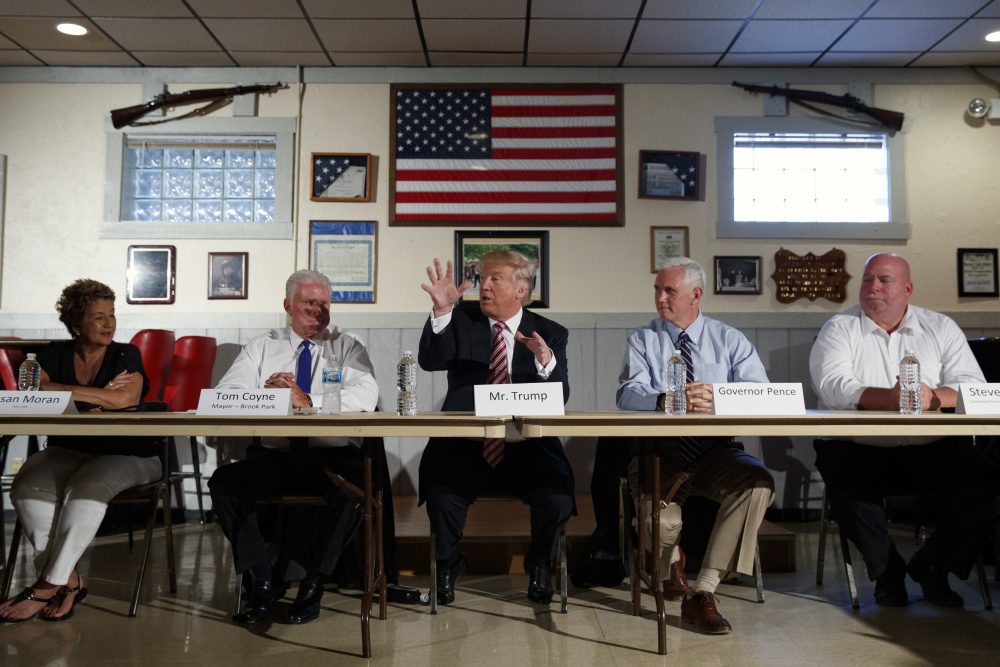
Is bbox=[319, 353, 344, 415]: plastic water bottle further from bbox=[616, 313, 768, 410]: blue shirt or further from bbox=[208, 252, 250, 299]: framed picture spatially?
bbox=[208, 252, 250, 299]: framed picture

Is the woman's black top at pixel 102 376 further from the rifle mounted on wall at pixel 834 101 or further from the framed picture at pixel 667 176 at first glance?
the rifle mounted on wall at pixel 834 101

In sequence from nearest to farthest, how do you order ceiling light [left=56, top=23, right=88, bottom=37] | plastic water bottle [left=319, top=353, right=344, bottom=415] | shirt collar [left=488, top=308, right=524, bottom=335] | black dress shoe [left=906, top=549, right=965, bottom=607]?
plastic water bottle [left=319, top=353, right=344, bottom=415]
black dress shoe [left=906, top=549, right=965, bottom=607]
shirt collar [left=488, top=308, right=524, bottom=335]
ceiling light [left=56, top=23, right=88, bottom=37]

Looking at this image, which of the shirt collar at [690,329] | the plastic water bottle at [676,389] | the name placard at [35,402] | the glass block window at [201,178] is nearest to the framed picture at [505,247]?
the glass block window at [201,178]

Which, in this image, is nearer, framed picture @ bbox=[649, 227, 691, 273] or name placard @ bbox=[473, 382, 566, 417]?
name placard @ bbox=[473, 382, 566, 417]

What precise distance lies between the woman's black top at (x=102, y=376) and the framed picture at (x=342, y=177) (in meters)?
2.03

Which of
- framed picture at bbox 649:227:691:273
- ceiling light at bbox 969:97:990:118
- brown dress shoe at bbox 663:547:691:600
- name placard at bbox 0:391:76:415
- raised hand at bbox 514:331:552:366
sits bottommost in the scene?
brown dress shoe at bbox 663:547:691:600

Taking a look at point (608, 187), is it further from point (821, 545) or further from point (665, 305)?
point (821, 545)

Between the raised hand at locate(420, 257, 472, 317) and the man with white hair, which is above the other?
the raised hand at locate(420, 257, 472, 317)

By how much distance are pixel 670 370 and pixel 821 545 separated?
1.24 meters

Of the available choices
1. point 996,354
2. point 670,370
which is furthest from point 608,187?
point 670,370

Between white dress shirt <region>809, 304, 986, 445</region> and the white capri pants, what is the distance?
2.68 metres

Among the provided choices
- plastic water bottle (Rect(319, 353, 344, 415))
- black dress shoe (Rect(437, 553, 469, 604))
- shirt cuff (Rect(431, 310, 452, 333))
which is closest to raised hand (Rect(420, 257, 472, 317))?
shirt cuff (Rect(431, 310, 452, 333))

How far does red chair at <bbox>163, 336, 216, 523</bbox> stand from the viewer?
4430 mm

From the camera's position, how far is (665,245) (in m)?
4.93
